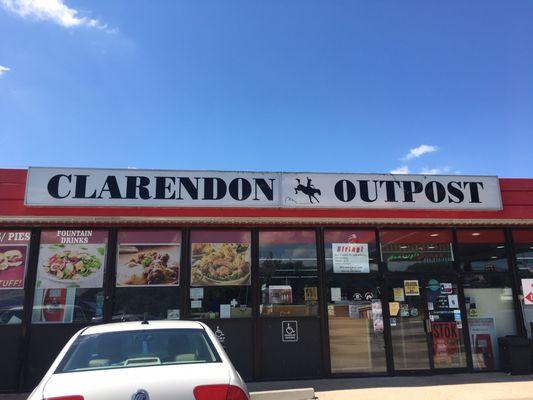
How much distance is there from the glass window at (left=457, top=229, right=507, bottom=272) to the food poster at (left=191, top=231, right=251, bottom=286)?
4.81 meters

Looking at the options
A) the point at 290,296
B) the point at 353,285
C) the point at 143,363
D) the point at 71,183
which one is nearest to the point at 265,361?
the point at 290,296

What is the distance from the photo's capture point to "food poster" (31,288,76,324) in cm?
927

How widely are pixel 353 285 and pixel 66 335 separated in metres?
5.84

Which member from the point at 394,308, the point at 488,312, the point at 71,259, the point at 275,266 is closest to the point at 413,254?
the point at 394,308

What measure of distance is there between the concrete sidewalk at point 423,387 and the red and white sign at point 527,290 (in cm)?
166

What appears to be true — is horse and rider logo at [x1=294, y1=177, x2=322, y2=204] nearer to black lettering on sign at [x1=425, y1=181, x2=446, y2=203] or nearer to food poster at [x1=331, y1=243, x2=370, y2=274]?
food poster at [x1=331, y1=243, x2=370, y2=274]

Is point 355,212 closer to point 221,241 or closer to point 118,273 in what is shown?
point 221,241

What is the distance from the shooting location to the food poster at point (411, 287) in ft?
33.7

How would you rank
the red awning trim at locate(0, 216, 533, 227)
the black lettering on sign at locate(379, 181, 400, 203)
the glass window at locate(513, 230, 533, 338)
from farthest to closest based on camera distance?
the glass window at locate(513, 230, 533, 338)
the black lettering on sign at locate(379, 181, 400, 203)
the red awning trim at locate(0, 216, 533, 227)

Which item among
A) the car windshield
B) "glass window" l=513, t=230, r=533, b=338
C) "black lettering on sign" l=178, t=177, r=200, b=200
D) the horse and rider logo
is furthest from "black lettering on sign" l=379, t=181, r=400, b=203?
the car windshield

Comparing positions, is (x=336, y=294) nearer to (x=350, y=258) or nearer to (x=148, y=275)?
(x=350, y=258)

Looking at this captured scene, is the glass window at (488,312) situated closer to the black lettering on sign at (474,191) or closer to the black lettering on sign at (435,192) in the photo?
the black lettering on sign at (474,191)

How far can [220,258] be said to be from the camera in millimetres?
9938

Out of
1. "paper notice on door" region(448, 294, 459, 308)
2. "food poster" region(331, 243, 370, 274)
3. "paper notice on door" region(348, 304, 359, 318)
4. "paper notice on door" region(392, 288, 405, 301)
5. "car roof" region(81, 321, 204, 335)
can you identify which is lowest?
"car roof" region(81, 321, 204, 335)
